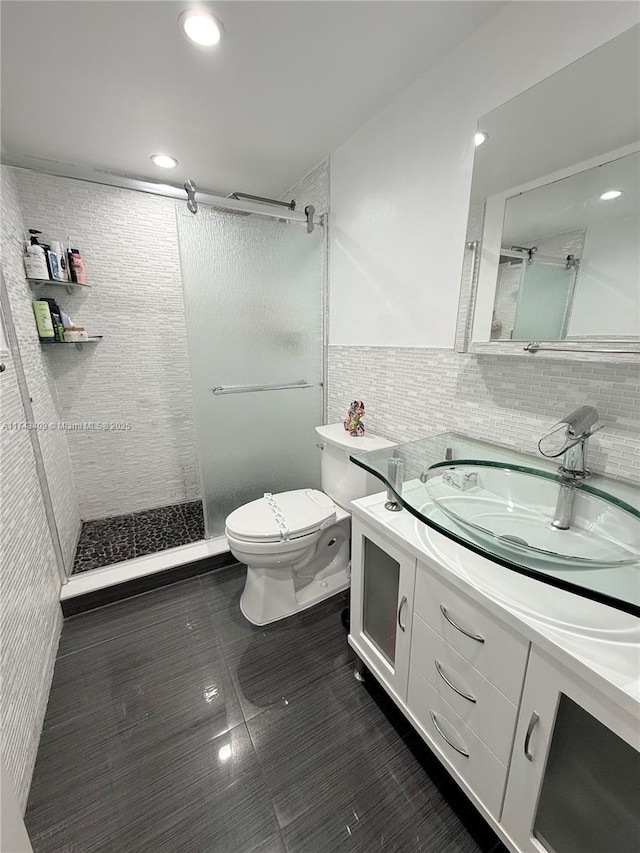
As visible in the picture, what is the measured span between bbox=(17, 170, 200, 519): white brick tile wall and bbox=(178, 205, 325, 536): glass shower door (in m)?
0.78

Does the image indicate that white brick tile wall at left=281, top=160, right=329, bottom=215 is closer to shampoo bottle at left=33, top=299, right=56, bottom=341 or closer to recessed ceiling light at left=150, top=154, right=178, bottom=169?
recessed ceiling light at left=150, top=154, right=178, bottom=169

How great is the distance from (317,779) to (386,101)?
98.4 inches

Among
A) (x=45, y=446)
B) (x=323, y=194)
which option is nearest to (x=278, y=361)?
(x=323, y=194)

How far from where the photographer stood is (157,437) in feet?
8.14

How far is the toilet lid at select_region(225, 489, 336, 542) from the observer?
147 centimetres

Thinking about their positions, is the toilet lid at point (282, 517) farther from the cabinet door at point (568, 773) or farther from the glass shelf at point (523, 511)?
the cabinet door at point (568, 773)

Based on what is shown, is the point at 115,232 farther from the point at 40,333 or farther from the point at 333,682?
the point at 333,682

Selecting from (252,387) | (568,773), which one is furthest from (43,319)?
(568,773)

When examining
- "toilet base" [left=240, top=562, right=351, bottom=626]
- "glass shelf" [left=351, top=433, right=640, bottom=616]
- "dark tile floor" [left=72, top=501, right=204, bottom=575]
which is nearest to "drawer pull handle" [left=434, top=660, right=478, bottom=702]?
"glass shelf" [left=351, top=433, right=640, bottom=616]

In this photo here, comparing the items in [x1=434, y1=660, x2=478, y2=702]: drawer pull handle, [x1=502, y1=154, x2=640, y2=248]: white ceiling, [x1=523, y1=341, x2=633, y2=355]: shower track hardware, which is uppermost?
[x1=502, y1=154, x2=640, y2=248]: white ceiling

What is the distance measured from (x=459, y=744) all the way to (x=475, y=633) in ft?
1.21

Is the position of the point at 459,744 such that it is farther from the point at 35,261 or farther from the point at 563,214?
the point at 35,261

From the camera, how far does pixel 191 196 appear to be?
153 centimetres

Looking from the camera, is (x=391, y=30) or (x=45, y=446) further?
(x=45, y=446)
